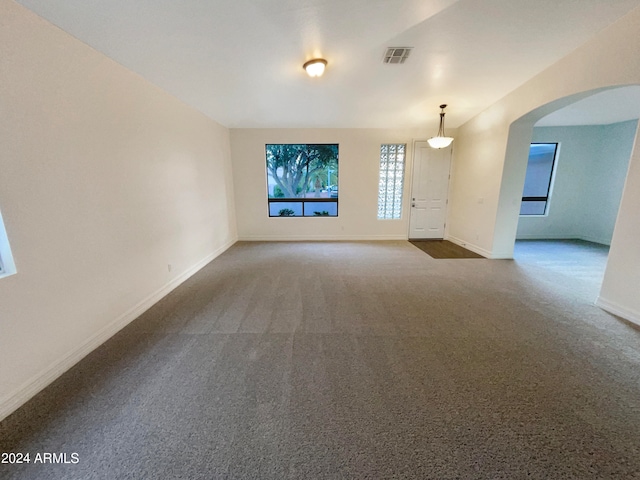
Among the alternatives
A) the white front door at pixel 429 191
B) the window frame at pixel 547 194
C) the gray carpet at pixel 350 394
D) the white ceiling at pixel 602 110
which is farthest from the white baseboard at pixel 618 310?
the window frame at pixel 547 194

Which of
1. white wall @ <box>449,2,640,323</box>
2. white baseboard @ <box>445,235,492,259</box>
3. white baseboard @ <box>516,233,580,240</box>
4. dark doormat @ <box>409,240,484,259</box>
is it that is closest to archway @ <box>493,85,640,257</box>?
white wall @ <box>449,2,640,323</box>

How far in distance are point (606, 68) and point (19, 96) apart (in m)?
5.06

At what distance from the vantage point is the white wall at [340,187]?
554 centimetres

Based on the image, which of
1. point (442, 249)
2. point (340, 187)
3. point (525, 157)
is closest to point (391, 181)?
point (340, 187)

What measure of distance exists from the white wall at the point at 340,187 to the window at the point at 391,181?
131 millimetres

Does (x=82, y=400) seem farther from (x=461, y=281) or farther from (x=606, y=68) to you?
(x=606, y=68)

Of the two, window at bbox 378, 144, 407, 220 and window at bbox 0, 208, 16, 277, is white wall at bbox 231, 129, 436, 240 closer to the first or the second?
window at bbox 378, 144, 407, 220

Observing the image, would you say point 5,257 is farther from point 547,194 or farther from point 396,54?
point 547,194

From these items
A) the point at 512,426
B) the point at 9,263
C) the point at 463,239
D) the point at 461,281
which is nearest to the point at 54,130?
the point at 9,263

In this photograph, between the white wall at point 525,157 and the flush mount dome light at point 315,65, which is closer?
the white wall at point 525,157

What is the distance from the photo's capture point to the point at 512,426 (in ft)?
4.37

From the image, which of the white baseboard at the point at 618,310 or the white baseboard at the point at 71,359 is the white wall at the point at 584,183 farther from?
the white baseboard at the point at 71,359

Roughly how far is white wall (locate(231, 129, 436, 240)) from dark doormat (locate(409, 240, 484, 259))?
2.16ft

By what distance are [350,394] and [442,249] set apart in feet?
14.2
